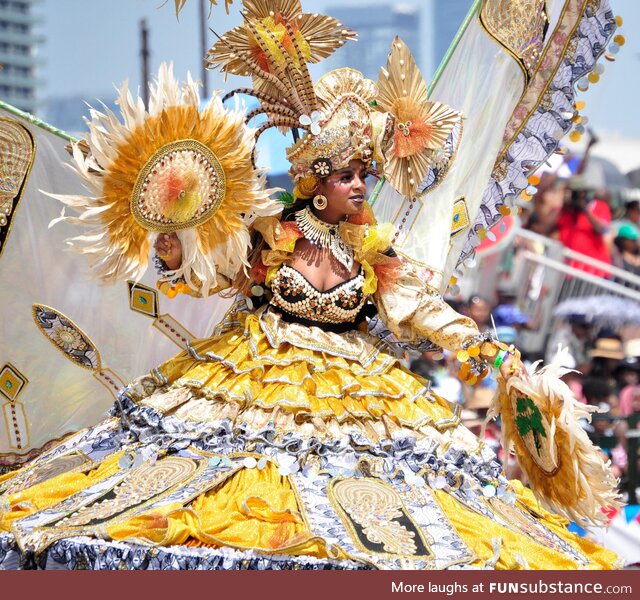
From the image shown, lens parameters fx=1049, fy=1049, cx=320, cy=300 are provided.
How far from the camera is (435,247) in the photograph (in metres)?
4.61

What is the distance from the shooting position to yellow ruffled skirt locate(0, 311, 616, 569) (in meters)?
3.42

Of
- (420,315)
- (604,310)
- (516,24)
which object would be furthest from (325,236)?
(604,310)

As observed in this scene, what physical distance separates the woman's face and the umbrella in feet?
17.9

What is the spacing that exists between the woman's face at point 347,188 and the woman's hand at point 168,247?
0.65m

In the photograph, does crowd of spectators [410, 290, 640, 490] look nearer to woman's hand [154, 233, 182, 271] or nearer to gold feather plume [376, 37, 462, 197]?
gold feather plume [376, 37, 462, 197]

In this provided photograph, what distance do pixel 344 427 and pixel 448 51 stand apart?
75.5 inches

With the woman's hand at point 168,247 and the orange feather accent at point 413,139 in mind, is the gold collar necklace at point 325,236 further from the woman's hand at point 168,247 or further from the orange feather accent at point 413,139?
the woman's hand at point 168,247

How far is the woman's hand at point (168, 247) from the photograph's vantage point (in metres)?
4.02

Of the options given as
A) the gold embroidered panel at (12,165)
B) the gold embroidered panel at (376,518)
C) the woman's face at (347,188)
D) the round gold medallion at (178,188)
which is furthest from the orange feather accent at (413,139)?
the gold embroidered panel at (12,165)

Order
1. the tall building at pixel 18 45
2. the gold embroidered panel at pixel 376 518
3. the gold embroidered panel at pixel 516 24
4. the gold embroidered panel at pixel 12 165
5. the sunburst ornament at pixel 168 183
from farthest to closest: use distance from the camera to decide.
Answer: the tall building at pixel 18 45 → the gold embroidered panel at pixel 516 24 → the gold embroidered panel at pixel 12 165 → the sunburst ornament at pixel 168 183 → the gold embroidered panel at pixel 376 518

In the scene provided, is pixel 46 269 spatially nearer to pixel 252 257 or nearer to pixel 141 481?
pixel 252 257

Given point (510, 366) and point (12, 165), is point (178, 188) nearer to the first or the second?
point (12, 165)

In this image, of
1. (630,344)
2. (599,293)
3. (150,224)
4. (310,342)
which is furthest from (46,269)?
(599,293)

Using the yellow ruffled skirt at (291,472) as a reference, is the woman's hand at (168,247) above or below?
above
